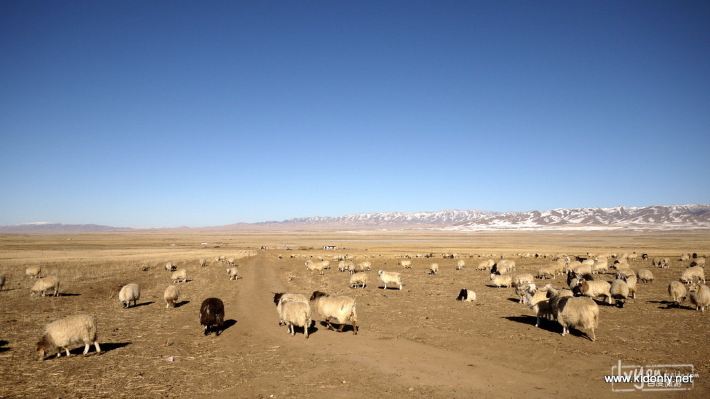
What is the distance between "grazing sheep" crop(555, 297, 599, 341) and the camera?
15.0m

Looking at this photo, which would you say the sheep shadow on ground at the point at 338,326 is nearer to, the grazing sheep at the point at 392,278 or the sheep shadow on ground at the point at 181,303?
the sheep shadow on ground at the point at 181,303

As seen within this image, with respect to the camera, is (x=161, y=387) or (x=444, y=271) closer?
(x=161, y=387)

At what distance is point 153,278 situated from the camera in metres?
38.2

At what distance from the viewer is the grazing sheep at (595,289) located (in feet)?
74.5

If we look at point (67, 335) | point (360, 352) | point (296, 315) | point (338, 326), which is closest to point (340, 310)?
point (338, 326)

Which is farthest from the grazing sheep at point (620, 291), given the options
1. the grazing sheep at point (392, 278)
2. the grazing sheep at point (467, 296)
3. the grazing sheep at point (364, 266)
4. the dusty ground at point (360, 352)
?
the grazing sheep at point (364, 266)

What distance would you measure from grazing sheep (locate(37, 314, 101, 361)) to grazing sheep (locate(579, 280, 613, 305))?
24.0m

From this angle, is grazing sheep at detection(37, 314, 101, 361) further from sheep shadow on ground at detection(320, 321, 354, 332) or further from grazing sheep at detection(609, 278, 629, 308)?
grazing sheep at detection(609, 278, 629, 308)

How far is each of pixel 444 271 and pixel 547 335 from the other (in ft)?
88.6

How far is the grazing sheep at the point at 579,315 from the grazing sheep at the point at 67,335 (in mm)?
17454

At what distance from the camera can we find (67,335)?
1291 cm

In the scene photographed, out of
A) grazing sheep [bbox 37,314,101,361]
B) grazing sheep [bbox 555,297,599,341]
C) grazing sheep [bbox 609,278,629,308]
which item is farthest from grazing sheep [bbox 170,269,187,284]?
grazing sheep [bbox 609,278,629,308]

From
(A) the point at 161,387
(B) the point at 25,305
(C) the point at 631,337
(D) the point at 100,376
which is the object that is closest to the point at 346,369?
(A) the point at 161,387

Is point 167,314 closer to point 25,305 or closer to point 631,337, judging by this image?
point 25,305
